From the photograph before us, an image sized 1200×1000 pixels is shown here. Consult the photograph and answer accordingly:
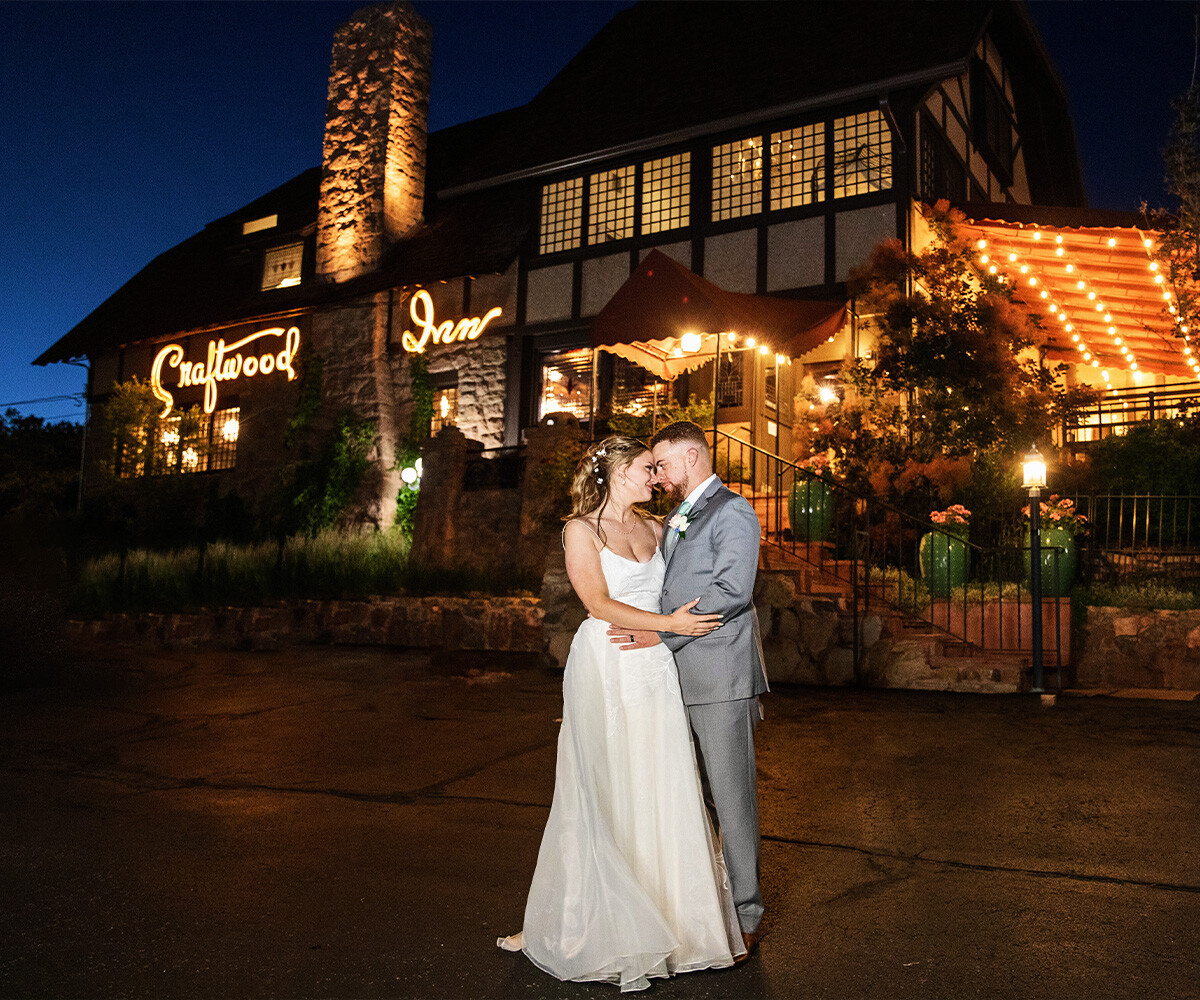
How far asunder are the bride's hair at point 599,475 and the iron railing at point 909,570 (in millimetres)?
5538

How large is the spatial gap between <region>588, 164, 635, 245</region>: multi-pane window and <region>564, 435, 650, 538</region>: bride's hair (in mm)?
12870

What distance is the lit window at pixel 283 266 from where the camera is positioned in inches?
787

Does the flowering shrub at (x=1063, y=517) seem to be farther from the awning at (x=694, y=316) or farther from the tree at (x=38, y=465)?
the tree at (x=38, y=465)

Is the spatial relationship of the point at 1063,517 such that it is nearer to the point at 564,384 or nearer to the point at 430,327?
the point at 564,384

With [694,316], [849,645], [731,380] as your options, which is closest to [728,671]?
[849,645]

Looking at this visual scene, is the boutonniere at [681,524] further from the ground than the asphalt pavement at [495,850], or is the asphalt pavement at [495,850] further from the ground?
the boutonniere at [681,524]

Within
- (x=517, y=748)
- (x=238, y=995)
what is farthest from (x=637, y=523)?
(x=517, y=748)

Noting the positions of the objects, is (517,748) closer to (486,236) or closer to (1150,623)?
(1150,623)

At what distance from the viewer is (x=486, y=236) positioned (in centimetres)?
1730

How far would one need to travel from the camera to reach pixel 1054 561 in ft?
29.0

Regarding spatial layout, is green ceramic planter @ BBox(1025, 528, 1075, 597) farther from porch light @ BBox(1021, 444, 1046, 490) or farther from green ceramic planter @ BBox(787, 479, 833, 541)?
green ceramic planter @ BBox(787, 479, 833, 541)

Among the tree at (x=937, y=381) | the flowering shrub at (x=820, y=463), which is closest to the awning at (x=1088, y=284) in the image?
the tree at (x=937, y=381)

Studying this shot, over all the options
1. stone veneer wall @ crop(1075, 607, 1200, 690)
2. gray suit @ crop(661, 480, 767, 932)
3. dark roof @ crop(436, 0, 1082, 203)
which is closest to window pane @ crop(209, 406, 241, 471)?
dark roof @ crop(436, 0, 1082, 203)

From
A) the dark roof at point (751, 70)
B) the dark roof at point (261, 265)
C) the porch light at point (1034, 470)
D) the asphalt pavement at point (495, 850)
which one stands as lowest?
the asphalt pavement at point (495, 850)
